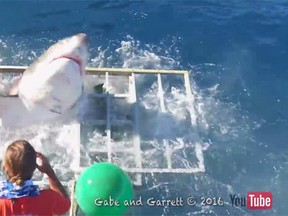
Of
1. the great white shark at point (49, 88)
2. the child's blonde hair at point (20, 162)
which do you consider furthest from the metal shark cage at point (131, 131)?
the child's blonde hair at point (20, 162)

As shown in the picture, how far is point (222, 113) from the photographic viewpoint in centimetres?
864

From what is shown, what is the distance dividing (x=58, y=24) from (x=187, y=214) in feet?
16.9

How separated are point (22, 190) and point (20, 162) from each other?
10.3 inches

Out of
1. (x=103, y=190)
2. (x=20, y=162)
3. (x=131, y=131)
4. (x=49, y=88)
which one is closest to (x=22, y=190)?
(x=20, y=162)

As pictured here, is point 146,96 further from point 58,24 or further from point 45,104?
point 58,24

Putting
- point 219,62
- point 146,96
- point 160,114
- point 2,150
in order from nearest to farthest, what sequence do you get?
1. point 2,150
2. point 160,114
3. point 146,96
4. point 219,62

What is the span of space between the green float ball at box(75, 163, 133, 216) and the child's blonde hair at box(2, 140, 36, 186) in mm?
1306

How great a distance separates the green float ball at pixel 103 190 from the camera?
535 centimetres

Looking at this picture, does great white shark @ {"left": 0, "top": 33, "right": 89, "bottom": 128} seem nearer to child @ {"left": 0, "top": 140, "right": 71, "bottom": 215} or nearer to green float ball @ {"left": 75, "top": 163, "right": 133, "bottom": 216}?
green float ball @ {"left": 75, "top": 163, "right": 133, "bottom": 216}

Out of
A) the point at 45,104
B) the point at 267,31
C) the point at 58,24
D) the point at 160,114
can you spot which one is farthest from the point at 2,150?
the point at 267,31

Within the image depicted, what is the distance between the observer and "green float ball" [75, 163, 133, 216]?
535cm

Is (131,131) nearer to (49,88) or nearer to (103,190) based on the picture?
(49,88)

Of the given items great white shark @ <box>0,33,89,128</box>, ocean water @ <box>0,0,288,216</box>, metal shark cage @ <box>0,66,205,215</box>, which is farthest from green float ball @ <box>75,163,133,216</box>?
great white shark @ <box>0,33,89,128</box>

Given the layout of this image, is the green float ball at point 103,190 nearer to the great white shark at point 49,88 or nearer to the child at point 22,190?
the child at point 22,190
